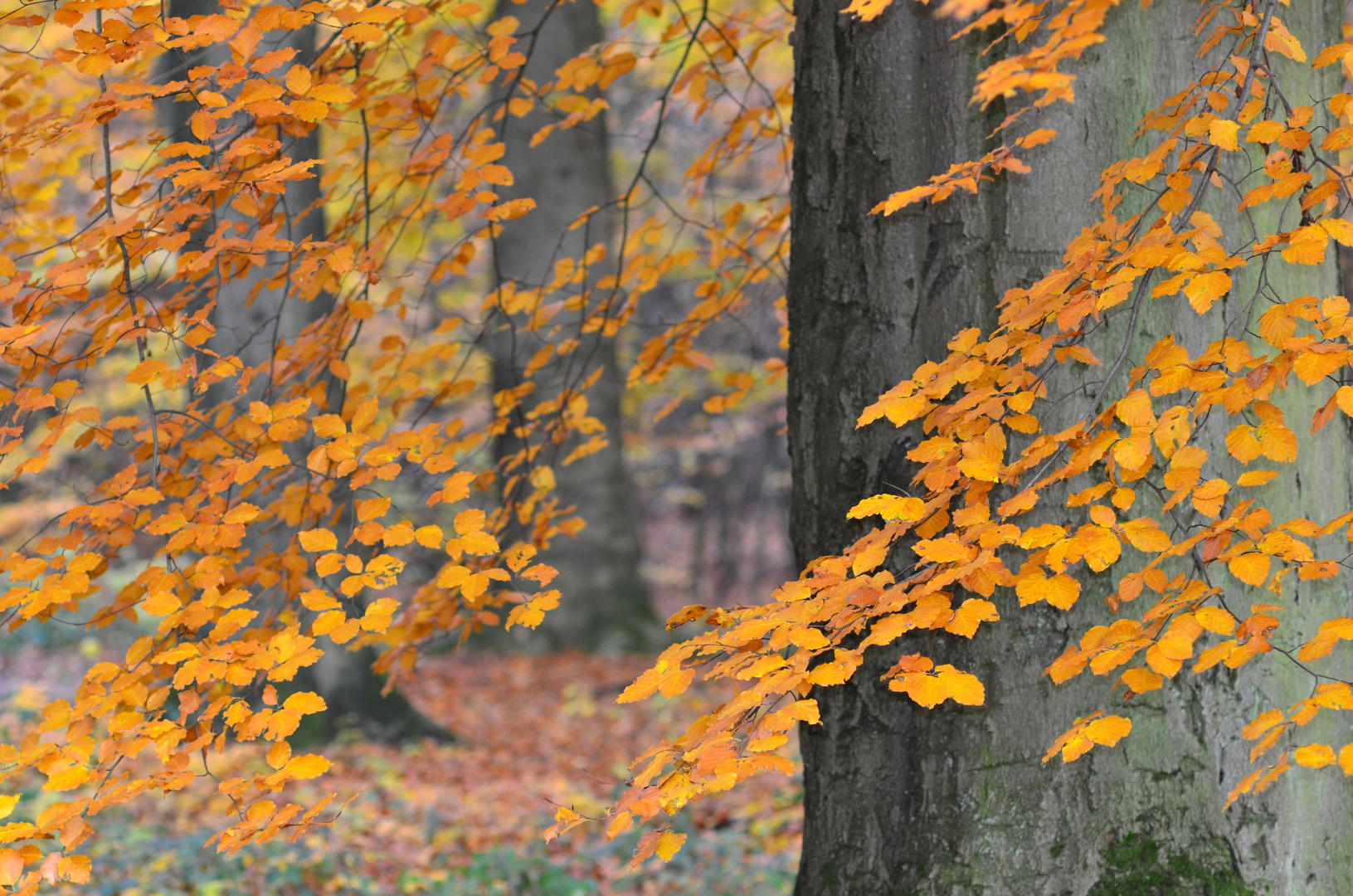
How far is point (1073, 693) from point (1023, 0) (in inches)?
56.7

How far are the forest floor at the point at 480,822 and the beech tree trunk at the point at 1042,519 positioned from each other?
810 millimetres

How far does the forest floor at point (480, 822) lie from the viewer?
425 cm

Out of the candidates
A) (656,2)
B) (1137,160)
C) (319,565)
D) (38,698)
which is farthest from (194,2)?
(38,698)

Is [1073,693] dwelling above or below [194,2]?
below

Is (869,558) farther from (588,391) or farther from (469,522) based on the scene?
(588,391)

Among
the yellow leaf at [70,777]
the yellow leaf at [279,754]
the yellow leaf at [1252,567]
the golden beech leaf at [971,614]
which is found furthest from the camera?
the yellow leaf at [279,754]

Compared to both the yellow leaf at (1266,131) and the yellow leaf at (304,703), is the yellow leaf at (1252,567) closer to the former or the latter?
the yellow leaf at (1266,131)

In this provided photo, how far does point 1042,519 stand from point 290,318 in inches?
175

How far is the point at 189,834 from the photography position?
5.12m

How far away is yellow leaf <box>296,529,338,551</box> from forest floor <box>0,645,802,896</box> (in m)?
0.55

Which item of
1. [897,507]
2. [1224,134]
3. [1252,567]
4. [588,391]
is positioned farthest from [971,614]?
[588,391]

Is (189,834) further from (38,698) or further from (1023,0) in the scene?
(1023,0)

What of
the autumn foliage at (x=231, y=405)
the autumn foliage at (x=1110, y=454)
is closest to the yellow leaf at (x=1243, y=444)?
the autumn foliage at (x=1110, y=454)

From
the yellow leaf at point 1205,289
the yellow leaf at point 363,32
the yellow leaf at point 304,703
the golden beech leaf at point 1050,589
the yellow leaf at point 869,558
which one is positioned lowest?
the yellow leaf at point 304,703
